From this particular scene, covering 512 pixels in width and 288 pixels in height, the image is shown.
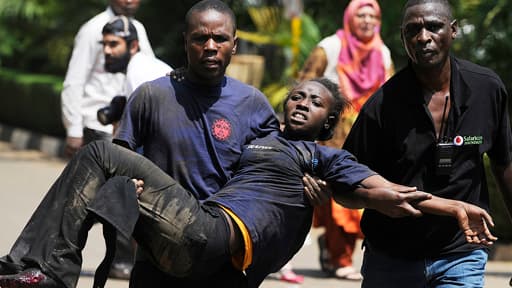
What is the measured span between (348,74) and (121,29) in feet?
5.51

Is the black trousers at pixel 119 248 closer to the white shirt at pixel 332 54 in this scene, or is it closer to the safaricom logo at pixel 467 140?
the white shirt at pixel 332 54

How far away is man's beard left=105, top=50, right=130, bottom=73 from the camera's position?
7781 millimetres

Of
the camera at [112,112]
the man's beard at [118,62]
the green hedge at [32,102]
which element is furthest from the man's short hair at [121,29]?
the green hedge at [32,102]

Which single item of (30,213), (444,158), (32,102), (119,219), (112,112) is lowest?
(32,102)

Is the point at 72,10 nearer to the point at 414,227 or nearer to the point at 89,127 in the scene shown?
the point at 89,127

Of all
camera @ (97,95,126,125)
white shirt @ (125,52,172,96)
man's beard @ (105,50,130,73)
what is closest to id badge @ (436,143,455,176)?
white shirt @ (125,52,172,96)

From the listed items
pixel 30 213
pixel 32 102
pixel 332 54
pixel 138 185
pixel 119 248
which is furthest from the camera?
pixel 32 102

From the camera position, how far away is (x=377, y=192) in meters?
Answer: 4.54

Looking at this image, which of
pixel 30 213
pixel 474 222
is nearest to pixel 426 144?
pixel 474 222

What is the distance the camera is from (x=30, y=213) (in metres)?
11.7

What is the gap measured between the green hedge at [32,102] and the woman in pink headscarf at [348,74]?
9553 millimetres

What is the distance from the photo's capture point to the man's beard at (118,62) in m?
7.78

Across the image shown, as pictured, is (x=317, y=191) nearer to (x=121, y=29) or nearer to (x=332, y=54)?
(x=121, y=29)

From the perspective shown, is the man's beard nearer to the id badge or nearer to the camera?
the camera
